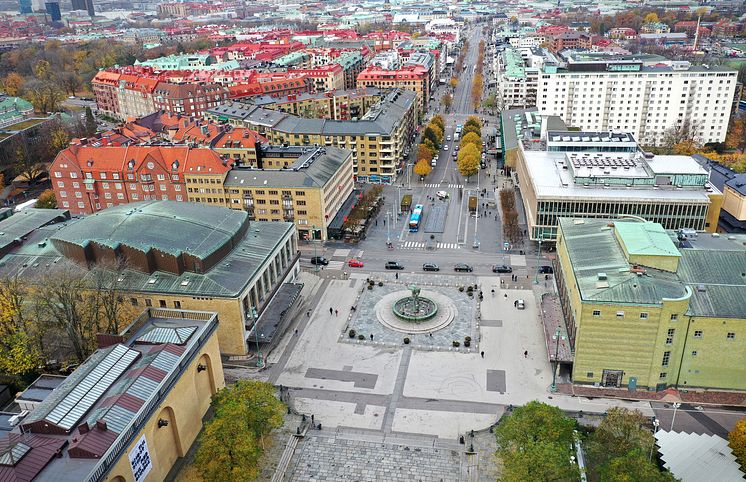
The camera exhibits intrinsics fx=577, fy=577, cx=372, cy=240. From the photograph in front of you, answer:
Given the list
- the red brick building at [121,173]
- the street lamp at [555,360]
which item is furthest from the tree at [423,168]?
the street lamp at [555,360]

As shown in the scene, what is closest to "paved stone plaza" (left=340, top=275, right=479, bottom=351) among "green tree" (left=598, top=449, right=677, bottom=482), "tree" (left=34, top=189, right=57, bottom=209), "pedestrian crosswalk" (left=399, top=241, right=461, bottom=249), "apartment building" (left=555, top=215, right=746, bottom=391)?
"apartment building" (left=555, top=215, right=746, bottom=391)

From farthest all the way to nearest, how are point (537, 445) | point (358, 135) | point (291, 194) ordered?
point (358, 135), point (291, 194), point (537, 445)

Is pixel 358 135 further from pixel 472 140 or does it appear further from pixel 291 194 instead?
pixel 291 194

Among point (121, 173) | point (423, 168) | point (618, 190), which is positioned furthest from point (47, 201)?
point (618, 190)

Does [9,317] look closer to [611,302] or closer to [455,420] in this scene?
[455,420]

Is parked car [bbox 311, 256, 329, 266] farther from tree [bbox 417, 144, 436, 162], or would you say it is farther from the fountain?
tree [bbox 417, 144, 436, 162]
